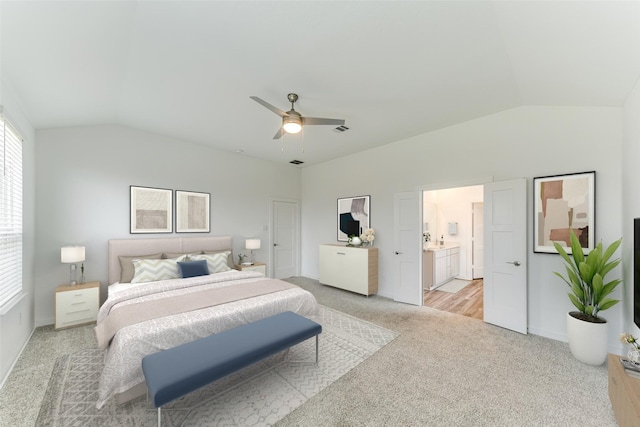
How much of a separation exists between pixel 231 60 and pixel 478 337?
424cm

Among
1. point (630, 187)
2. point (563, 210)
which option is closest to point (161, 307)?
point (563, 210)

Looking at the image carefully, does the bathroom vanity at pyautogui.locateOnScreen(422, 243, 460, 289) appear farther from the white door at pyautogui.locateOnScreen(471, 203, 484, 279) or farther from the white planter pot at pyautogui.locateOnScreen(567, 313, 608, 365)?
the white planter pot at pyautogui.locateOnScreen(567, 313, 608, 365)

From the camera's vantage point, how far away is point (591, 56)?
6.90 feet

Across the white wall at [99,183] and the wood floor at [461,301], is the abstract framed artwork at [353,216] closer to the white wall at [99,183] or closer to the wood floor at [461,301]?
the wood floor at [461,301]

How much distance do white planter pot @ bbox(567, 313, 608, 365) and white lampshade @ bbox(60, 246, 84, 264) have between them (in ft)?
19.7

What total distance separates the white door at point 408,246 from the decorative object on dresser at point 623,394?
101 inches

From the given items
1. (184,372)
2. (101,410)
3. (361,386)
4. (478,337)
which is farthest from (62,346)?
(478,337)

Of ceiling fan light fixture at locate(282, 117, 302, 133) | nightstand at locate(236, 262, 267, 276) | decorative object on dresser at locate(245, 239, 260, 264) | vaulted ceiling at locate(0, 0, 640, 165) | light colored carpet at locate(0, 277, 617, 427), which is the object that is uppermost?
vaulted ceiling at locate(0, 0, 640, 165)

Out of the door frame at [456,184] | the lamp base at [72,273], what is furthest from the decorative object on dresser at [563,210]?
the lamp base at [72,273]

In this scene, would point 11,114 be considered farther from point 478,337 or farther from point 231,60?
point 478,337

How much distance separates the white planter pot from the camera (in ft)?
8.16

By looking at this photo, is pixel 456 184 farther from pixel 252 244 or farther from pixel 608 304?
pixel 252 244

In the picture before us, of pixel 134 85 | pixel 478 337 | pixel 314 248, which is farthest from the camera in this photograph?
pixel 314 248

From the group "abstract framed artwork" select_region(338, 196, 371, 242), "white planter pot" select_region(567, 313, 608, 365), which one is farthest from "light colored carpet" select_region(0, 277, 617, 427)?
"abstract framed artwork" select_region(338, 196, 371, 242)
